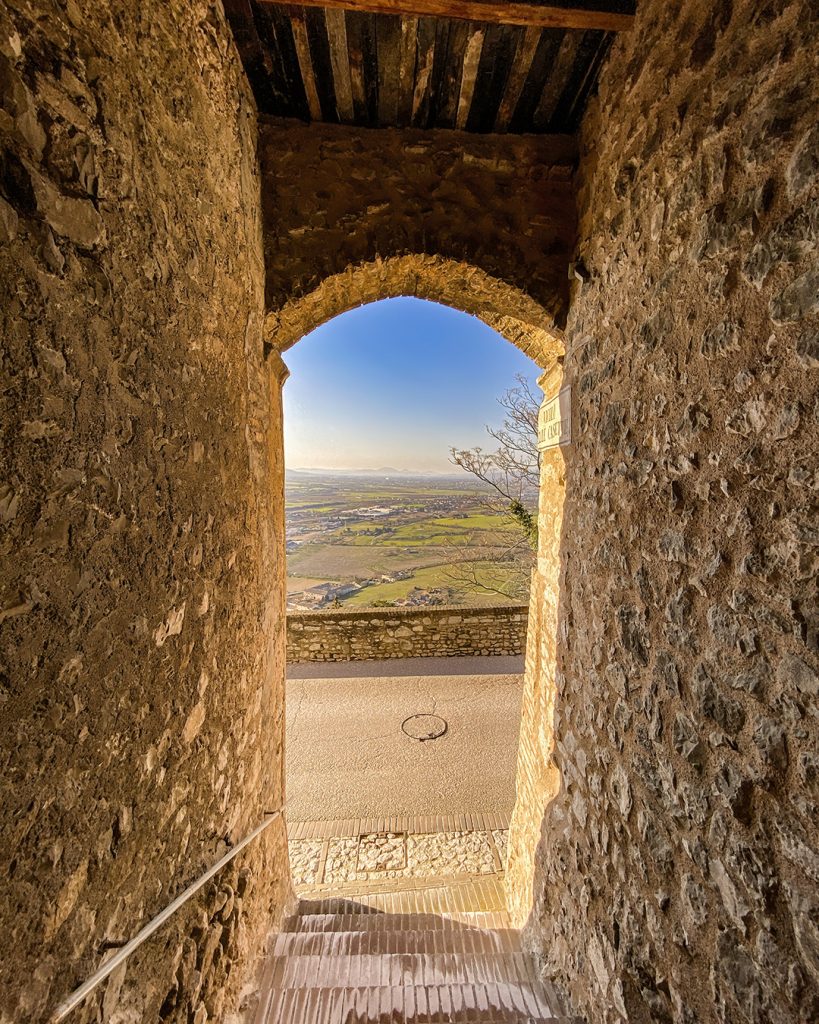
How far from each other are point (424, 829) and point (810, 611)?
4.52m

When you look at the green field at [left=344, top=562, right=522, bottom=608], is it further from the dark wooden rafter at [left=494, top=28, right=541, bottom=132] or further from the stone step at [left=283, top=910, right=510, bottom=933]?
the dark wooden rafter at [left=494, top=28, right=541, bottom=132]

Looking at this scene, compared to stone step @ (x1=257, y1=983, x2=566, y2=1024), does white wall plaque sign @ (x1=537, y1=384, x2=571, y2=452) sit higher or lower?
higher

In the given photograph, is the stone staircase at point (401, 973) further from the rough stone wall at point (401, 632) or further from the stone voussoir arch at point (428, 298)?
the rough stone wall at point (401, 632)

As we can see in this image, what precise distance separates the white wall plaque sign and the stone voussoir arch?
0.29m

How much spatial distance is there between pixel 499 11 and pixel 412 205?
0.94 metres

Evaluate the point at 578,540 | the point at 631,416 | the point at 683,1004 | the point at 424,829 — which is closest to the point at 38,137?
the point at 631,416

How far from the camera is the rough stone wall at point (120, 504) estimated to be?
0.93m

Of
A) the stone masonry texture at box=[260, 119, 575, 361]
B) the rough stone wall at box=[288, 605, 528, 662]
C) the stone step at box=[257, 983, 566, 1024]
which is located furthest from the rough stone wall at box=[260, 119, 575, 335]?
the rough stone wall at box=[288, 605, 528, 662]

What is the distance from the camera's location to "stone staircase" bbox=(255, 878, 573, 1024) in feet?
6.44

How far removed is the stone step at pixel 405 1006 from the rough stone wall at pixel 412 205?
329cm

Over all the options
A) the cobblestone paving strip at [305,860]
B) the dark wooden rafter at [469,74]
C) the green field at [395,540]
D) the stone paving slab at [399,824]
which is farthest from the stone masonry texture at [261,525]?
the green field at [395,540]

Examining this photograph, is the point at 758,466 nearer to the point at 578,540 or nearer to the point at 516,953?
the point at 578,540

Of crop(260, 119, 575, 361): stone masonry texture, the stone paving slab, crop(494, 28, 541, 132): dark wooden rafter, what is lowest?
the stone paving slab

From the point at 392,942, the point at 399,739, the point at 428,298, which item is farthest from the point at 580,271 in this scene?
the point at 399,739
